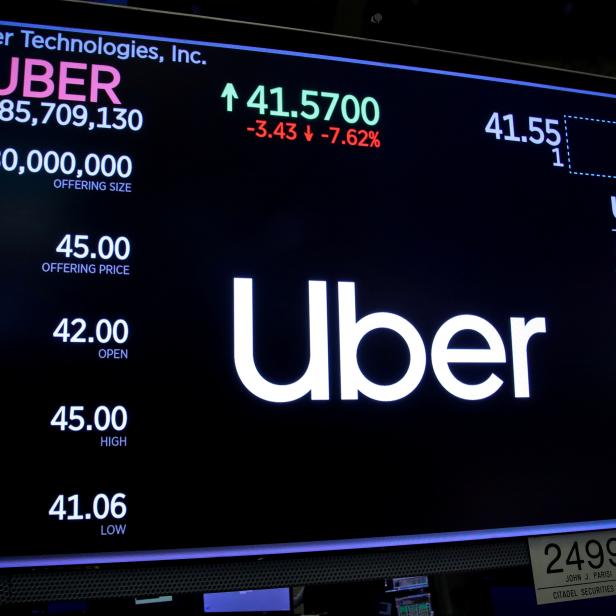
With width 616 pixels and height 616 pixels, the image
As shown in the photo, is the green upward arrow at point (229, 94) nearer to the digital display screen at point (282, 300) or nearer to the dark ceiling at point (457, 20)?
the digital display screen at point (282, 300)

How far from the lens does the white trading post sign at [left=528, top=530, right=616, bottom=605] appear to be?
1633 millimetres

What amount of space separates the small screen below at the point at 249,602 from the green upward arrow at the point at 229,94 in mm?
3433

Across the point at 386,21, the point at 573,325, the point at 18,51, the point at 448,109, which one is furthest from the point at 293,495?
the point at 386,21

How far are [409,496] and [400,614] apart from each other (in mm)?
3898

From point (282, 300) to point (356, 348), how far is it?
203mm

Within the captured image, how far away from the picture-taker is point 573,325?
177 centimetres

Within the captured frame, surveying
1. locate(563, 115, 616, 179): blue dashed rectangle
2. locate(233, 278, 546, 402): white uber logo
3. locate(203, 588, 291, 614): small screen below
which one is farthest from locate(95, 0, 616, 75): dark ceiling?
locate(203, 588, 291, 614): small screen below

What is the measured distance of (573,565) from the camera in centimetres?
166

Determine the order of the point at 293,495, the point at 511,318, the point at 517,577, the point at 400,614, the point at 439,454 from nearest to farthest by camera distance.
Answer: the point at 293,495 → the point at 439,454 → the point at 511,318 → the point at 517,577 → the point at 400,614

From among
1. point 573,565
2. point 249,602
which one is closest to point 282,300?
point 573,565

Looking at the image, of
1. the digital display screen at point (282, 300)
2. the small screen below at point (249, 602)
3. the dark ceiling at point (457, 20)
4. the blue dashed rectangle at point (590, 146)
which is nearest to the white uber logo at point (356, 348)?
the digital display screen at point (282, 300)

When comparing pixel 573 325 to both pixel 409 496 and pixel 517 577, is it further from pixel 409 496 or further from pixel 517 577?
pixel 517 577

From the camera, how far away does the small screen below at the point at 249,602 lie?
4336mm

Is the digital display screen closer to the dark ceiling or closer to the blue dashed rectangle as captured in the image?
the blue dashed rectangle
